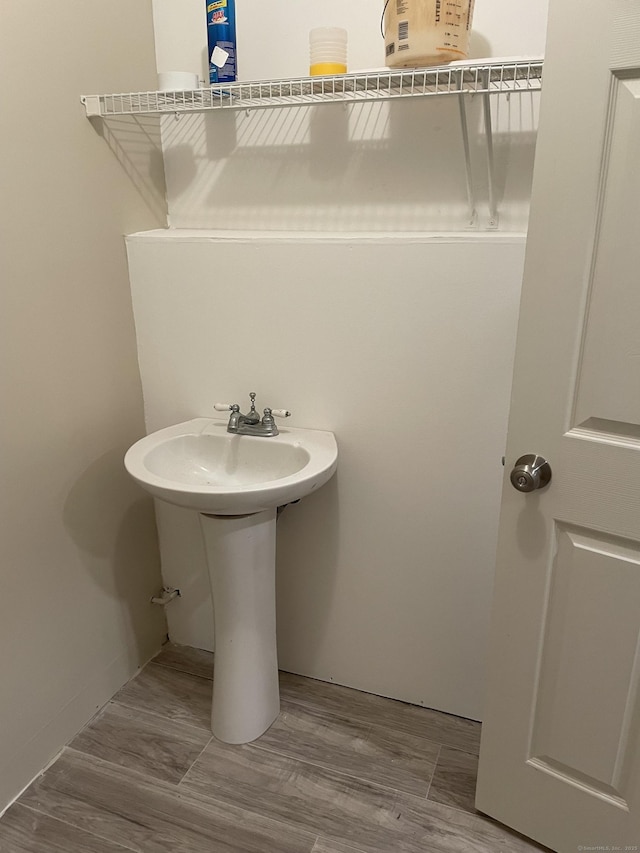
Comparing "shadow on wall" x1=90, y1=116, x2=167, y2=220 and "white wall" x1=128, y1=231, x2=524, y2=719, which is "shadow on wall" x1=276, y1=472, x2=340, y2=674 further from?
"shadow on wall" x1=90, y1=116, x2=167, y2=220

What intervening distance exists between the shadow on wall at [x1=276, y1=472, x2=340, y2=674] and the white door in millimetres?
591

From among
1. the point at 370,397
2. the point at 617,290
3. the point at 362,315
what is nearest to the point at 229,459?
the point at 370,397

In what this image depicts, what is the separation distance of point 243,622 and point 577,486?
949mm

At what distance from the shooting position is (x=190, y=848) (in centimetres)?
150

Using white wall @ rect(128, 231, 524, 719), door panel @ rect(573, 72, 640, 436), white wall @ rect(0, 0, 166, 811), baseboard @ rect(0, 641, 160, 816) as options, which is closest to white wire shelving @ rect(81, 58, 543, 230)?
white wall @ rect(0, 0, 166, 811)

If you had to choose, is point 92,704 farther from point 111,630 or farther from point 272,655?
point 272,655

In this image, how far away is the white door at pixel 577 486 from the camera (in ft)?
3.37

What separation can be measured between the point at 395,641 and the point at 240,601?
1.63 ft

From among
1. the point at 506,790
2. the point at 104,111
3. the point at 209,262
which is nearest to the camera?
the point at 506,790

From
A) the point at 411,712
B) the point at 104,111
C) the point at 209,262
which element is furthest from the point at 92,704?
the point at 104,111

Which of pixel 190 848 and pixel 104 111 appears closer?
pixel 190 848

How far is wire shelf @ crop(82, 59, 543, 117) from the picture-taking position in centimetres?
135

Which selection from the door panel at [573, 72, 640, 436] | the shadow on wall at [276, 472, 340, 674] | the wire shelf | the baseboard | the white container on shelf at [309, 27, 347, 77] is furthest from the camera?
the shadow on wall at [276, 472, 340, 674]

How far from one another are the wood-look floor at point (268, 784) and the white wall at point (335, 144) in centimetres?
139
